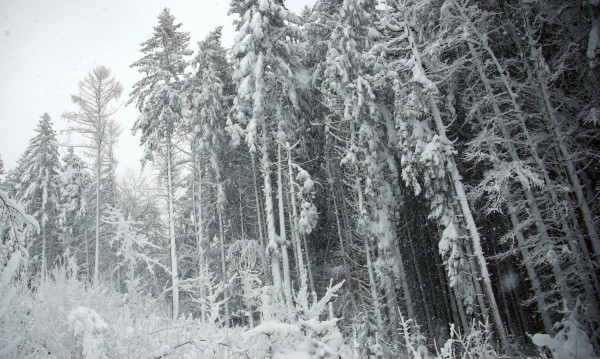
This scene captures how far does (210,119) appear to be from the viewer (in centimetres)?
2039

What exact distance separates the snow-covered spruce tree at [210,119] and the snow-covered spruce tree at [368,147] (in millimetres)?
7465

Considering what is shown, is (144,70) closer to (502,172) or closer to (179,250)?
(179,250)

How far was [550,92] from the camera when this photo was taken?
10.8 m

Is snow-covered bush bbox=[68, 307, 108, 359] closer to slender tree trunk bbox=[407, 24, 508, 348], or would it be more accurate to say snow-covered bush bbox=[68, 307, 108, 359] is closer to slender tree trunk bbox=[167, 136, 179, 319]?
slender tree trunk bbox=[407, 24, 508, 348]

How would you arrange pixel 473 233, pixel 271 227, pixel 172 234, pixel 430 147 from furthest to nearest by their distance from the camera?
1. pixel 172 234
2. pixel 271 227
3. pixel 430 147
4. pixel 473 233

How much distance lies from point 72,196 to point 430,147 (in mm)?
24233

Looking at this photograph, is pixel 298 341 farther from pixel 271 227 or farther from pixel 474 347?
pixel 271 227

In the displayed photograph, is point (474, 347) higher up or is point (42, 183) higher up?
point (42, 183)

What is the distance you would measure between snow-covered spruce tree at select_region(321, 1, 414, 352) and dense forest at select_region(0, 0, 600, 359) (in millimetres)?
98

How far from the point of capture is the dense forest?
5508 mm

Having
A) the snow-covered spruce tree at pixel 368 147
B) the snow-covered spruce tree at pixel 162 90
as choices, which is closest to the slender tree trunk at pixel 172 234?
the snow-covered spruce tree at pixel 162 90

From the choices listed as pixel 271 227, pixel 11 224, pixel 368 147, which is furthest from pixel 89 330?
pixel 368 147

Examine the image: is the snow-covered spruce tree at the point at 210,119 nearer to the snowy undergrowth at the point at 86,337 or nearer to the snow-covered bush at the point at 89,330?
the snowy undergrowth at the point at 86,337

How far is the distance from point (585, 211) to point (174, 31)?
21075 mm
